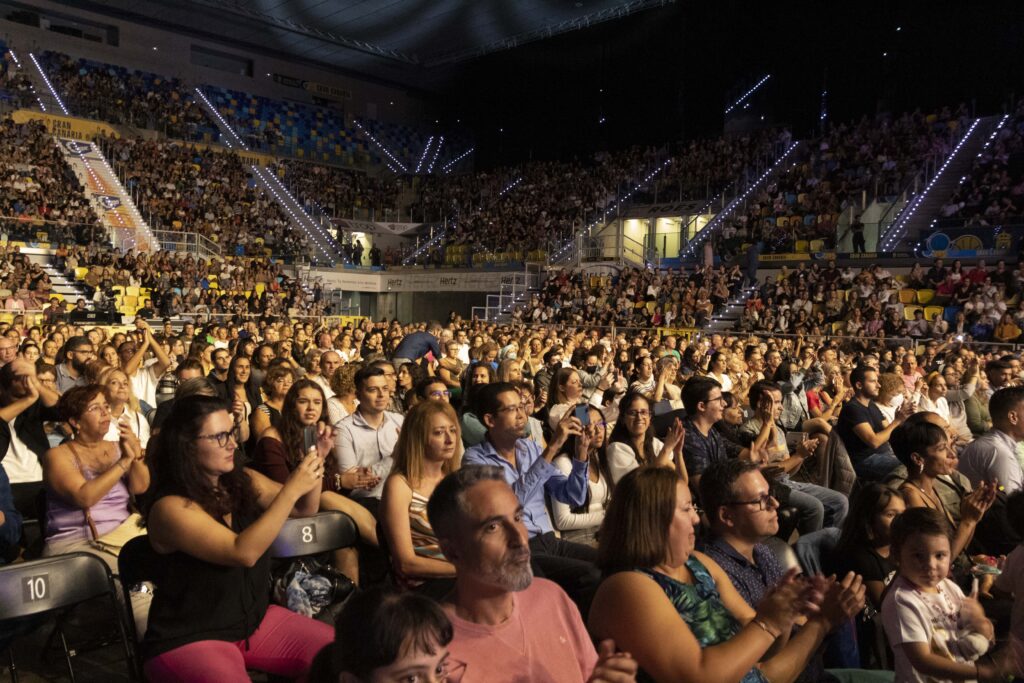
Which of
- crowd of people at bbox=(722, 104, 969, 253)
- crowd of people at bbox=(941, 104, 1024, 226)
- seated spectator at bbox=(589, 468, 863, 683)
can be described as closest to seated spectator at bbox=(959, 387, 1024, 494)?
seated spectator at bbox=(589, 468, 863, 683)

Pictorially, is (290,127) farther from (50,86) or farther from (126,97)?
(50,86)

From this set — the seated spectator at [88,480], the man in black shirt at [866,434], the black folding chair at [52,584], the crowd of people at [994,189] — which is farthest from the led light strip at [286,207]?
the black folding chair at [52,584]

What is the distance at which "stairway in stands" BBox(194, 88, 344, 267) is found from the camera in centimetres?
3003

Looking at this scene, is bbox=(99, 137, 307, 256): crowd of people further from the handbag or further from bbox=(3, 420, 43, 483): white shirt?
the handbag

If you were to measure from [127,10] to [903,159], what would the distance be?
2867cm

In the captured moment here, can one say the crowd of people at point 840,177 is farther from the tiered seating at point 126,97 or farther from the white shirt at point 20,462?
the tiered seating at point 126,97

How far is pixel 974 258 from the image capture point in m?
17.5

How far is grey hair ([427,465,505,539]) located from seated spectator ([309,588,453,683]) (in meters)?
0.49

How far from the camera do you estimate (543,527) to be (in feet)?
12.7

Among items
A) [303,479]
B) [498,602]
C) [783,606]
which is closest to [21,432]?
[303,479]

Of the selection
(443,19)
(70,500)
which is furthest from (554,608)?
(443,19)

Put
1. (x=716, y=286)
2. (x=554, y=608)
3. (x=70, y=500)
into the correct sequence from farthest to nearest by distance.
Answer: (x=716, y=286), (x=70, y=500), (x=554, y=608)

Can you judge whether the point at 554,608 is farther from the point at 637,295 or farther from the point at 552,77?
the point at 552,77

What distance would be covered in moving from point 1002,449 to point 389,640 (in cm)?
394
